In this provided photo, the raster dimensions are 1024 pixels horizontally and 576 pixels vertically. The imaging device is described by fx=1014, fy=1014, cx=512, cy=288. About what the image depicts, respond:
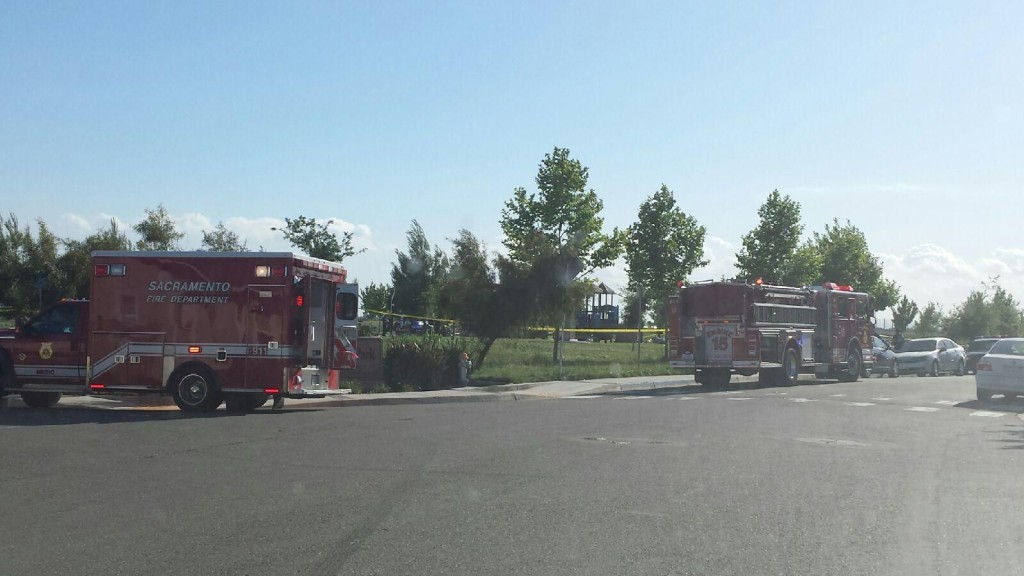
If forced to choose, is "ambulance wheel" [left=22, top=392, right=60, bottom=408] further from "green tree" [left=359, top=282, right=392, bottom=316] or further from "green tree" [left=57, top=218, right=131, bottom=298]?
"green tree" [left=359, top=282, right=392, bottom=316]

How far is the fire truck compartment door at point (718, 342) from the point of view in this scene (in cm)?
2728

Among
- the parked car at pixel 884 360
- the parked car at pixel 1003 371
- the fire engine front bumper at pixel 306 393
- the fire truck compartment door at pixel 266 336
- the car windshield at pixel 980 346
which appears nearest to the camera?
the fire truck compartment door at pixel 266 336

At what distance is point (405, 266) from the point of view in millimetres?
92062

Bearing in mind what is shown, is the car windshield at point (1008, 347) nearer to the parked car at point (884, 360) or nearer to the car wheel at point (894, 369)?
the parked car at point (884, 360)

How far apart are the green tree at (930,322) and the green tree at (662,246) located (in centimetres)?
4521

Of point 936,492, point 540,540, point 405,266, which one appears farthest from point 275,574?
point 405,266

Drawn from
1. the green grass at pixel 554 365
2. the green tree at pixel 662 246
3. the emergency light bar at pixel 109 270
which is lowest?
the green grass at pixel 554 365

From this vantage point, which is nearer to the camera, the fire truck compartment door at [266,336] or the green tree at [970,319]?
the fire truck compartment door at [266,336]

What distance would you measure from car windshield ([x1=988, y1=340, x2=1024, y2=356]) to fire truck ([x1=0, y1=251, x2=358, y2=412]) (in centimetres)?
1505

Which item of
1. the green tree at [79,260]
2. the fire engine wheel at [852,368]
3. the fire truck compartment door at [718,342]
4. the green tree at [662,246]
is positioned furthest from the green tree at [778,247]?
the green tree at [79,260]

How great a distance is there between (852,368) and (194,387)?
71.7 ft

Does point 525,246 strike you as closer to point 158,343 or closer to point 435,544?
point 158,343

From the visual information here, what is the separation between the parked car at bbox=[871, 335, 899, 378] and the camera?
36438 millimetres

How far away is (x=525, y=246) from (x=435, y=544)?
24.2 metres
